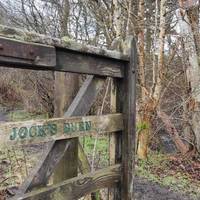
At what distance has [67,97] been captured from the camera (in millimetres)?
2770

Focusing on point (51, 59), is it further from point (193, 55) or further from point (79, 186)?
point (193, 55)

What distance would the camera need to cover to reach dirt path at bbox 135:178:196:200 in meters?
5.15

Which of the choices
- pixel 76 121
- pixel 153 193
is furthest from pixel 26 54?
pixel 153 193

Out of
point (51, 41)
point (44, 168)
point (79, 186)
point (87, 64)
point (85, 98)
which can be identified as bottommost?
point (79, 186)

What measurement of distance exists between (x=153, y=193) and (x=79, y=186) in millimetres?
3068

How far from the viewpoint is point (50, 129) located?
220 cm

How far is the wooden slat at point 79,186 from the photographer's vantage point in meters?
2.18

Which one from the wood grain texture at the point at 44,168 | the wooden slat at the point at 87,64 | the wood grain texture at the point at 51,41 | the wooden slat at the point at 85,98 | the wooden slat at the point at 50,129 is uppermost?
the wood grain texture at the point at 51,41

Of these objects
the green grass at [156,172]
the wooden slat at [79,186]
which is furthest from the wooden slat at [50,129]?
the green grass at [156,172]

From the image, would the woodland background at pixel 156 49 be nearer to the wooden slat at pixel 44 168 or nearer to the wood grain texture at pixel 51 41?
the wood grain texture at pixel 51 41

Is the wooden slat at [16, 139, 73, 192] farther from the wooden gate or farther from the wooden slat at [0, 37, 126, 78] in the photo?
the wooden slat at [0, 37, 126, 78]

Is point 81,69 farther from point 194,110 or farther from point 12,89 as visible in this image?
point 12,89

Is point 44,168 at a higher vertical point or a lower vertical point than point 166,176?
higher

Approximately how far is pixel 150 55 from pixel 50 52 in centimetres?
703
